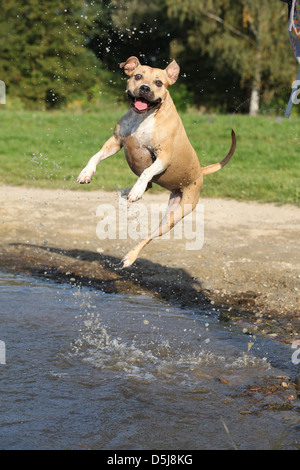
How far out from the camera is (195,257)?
27.8 ft

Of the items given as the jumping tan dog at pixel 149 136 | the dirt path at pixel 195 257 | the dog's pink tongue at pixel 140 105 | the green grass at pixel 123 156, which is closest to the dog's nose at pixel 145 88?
the jumping tan dog at pixel 149 136

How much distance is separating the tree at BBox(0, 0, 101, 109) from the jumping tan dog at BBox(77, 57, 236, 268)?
25.0 m

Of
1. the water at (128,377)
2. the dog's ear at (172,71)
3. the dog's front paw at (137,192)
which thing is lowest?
the water at (128,377)

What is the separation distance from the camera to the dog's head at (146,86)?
17.3 feet

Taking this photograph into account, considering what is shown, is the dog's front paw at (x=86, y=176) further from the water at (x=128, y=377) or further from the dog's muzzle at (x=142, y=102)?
the water at (x=128, y=377)

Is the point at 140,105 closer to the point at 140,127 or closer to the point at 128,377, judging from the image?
the point at 140,127

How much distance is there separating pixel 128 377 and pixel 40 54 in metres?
29.1

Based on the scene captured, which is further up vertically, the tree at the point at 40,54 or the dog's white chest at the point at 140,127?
the tree at the point at 40,54

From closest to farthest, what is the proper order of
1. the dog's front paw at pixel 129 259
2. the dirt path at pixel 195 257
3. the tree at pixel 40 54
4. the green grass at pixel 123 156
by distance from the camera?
the dog's front paw at pixel 129 259 < the dirt path at pixel 195 257 < the green grass at pixel 123 156 < the tree at pixel 40 54

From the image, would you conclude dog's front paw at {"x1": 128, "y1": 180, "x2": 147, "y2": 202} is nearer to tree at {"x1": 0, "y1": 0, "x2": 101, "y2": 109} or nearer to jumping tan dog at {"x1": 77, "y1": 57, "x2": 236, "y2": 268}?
jumping tan dog at {"x1": 77, "y1": 57, "x2": 236, "y2": 268}

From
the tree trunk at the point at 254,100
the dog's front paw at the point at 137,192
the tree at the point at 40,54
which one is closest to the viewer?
the dog's front paw at the point at 137,192

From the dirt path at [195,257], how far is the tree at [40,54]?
2070cm

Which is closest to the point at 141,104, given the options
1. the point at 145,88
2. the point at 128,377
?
the point at 145,88

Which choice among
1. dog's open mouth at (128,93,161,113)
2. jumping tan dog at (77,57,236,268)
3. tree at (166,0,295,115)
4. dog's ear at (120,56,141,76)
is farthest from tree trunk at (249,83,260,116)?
dog's open mouth at (128,93,161,113)
